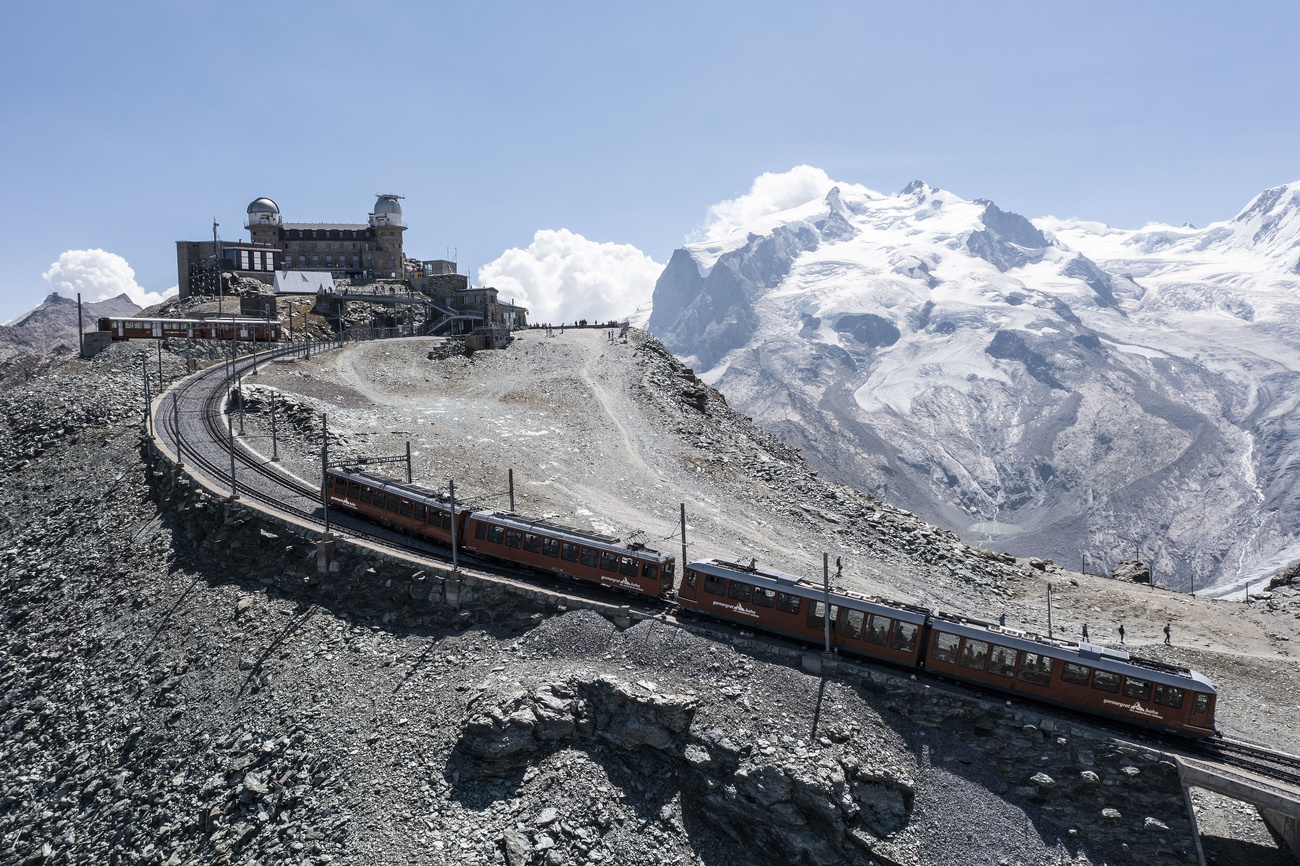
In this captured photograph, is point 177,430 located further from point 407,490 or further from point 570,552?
point 570,552

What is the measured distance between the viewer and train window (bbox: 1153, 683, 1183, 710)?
24375 mm

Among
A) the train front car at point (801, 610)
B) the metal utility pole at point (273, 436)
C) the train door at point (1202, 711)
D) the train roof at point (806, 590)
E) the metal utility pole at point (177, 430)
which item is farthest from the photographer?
the metal utility pole at point (273, 436)

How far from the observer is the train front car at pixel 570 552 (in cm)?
3155

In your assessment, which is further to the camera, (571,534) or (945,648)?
(571,534)

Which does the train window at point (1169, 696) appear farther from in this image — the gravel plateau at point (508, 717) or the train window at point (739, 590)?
the train window at point (739, 590)

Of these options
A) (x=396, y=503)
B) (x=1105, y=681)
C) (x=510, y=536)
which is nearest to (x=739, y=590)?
(x=510, y=536)

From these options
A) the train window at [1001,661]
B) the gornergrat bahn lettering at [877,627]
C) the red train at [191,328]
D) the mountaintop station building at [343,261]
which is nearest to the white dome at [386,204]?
the mountaintop station building at [343,261]

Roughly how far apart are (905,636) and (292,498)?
3549 centimetres

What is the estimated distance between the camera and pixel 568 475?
172ft

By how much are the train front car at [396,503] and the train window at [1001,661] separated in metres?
24.5

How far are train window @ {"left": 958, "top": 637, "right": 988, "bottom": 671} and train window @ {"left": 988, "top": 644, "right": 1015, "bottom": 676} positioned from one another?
0.24 meters

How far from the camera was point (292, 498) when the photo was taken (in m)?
42.8

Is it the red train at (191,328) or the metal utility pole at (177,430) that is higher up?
the red train at (191,328)

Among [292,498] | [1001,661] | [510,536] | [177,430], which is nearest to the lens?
[1001,661]
